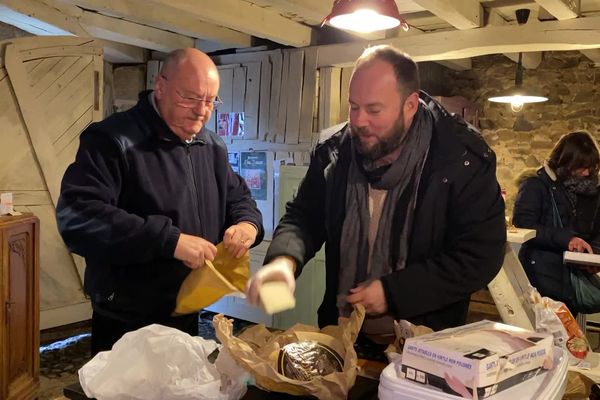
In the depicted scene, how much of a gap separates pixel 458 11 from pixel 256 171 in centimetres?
202

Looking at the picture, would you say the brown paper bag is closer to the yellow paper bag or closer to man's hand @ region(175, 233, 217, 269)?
the yellow paper bag

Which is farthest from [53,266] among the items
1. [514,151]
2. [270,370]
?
[514,151]

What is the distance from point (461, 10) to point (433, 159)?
2.17 metres

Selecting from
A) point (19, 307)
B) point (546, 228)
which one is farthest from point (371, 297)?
point (546, 228)

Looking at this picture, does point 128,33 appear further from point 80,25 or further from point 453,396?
point 453,396

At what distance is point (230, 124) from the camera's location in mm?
4848

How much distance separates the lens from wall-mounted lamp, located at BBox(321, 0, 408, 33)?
7.08ft

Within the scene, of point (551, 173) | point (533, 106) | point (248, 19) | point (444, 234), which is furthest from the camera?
point (533, 106)

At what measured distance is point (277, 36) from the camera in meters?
4.02

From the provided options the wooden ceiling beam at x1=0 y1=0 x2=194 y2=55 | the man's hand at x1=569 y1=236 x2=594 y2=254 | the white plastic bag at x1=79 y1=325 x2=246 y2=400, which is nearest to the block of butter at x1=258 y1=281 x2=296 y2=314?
the white plastic bag at x1=79 y1=325 x2=246 y2=400

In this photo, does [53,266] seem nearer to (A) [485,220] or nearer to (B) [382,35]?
(B) [382,35]

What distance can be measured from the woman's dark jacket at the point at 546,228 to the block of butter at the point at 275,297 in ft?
8.69

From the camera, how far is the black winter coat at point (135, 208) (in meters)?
1.79

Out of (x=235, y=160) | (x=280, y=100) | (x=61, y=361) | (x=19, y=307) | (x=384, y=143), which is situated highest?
(x=280, y=100)
